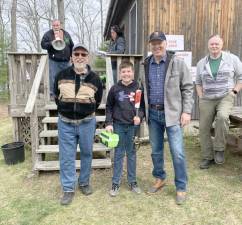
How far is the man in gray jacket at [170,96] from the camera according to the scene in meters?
3.71

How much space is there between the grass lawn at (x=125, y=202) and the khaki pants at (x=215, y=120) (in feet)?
1.15

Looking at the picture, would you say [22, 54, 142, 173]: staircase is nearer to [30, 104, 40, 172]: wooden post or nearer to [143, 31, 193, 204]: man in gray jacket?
[30, 104, 40, 172]: wooden post

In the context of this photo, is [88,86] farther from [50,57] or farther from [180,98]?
[50,57]

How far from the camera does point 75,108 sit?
3873 mm

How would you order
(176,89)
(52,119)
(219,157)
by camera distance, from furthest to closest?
(52,119) → (219,157) → (176,89)

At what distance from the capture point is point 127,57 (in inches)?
227

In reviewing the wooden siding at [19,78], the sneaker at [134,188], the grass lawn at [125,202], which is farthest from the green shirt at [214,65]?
the wooden siding at [19,78]

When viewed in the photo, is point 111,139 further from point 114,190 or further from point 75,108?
point 114,190

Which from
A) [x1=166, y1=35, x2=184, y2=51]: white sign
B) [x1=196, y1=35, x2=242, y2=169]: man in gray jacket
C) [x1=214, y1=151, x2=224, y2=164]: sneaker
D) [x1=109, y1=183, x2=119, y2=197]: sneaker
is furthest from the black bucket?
[x1=166, y1=35, x2=184, y2=51]: white sign

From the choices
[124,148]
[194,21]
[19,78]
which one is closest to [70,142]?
[124,148]

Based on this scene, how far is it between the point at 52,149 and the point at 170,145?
6.88 feet

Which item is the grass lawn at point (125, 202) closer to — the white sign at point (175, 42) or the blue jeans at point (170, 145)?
the blue jeans at point (170, 145)

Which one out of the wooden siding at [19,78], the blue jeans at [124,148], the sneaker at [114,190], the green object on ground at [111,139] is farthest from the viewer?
the wooden siding at [19,78]

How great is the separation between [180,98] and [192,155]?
222 cm
